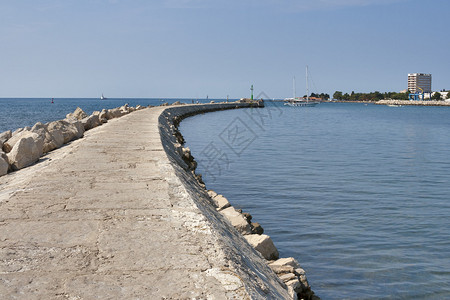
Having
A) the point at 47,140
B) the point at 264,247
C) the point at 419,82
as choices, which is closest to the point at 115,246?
the point at 264,247

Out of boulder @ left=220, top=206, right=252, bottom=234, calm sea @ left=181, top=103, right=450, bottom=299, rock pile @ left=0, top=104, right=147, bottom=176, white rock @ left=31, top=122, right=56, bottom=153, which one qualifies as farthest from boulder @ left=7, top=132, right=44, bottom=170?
calm sea @ left=181, top=103, right=450, bottom=299

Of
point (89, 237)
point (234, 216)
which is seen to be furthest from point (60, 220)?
point (234, 216)

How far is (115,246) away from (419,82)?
17414 cm

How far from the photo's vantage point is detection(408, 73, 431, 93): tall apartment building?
159 meters

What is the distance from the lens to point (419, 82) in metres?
160

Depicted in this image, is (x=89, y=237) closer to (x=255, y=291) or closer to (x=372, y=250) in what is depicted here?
(x=255, y=291)

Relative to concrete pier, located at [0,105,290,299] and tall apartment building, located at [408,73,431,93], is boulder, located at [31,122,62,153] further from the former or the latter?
tall apartment building, located at [408,73,431,93]

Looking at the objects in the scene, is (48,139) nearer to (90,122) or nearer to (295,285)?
(90,122)

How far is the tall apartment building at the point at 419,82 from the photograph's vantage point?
6270 inches

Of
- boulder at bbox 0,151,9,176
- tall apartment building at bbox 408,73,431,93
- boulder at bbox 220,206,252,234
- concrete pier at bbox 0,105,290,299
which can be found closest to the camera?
concrete pier at bbox 0,105,290,299

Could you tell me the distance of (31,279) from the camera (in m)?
2.04

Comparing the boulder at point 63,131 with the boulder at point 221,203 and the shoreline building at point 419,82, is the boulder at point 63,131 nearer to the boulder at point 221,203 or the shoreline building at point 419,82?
the boulder at point 221,203

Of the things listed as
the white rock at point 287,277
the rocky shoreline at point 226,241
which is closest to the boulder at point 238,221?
the rocky shoreline at point 226,241

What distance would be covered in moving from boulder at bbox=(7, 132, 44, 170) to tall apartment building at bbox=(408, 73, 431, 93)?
167 m
